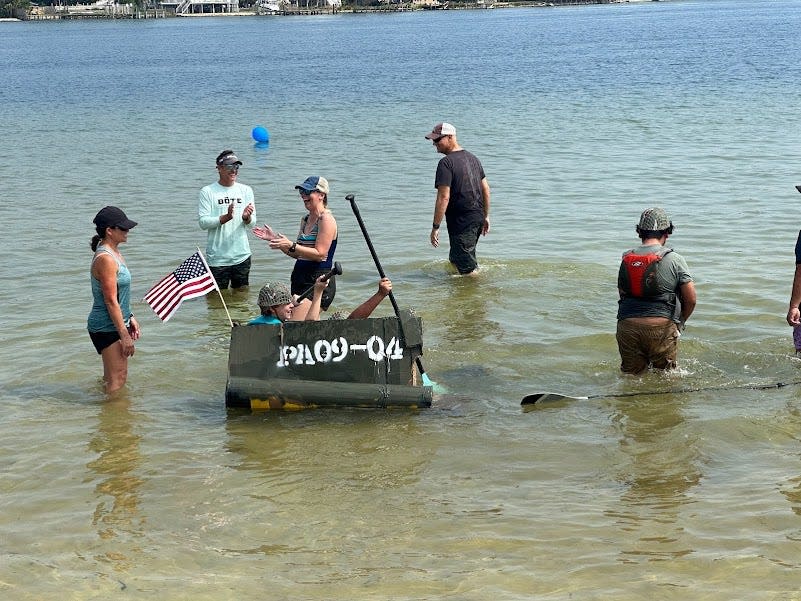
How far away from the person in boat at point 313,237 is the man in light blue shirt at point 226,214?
2.04 meters

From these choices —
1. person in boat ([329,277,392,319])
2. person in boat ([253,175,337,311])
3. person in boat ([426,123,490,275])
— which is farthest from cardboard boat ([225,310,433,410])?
person in boat ([426,123,490,275])

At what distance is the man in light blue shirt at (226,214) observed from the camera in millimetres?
11281

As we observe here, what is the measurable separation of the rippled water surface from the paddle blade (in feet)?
0.32

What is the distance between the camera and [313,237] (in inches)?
361

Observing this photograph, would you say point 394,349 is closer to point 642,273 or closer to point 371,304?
point 371,304

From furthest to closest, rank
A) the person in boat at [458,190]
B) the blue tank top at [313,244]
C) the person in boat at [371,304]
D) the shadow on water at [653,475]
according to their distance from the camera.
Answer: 1. the person in boat at [458,190]
2. the blue tank top at [313,244]
3. the person in boat at [371,304]
4. the shadow on water at [653,475]

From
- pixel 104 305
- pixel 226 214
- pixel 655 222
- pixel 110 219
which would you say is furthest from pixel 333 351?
pixel 226 214

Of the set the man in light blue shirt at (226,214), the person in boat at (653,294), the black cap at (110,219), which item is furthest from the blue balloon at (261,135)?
the person in boat at (653,294)

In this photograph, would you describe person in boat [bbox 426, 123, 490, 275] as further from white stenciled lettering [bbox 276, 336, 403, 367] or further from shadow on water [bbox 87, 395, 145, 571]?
shadow on water [bbox 87, 395, 145, 571]

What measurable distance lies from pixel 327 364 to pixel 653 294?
2.56m

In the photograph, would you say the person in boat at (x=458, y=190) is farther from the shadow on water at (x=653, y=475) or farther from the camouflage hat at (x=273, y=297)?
the shadow on water at (x=653, y=475)

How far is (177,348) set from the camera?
1077 cm

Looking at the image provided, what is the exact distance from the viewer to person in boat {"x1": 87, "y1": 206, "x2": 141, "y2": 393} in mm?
7836

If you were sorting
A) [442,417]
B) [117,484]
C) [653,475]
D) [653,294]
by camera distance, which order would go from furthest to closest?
[442,417], [653,294], [117,484], [653,475]
